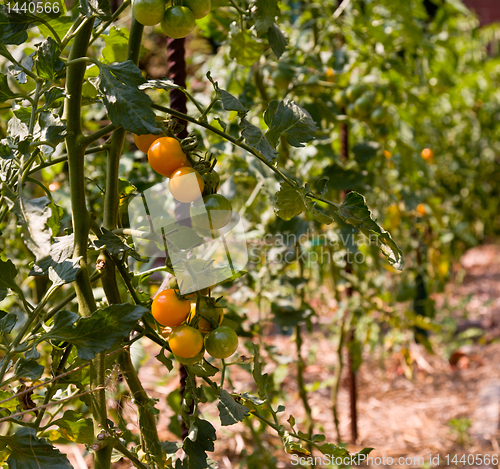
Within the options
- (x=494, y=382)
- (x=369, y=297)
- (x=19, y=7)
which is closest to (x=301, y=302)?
(x=369, y=297)

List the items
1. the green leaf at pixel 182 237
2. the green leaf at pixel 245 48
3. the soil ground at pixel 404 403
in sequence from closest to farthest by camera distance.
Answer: the green leaf at pixel 182 237 < the green leaf at pixel 245 48 < the soil ground at pixel 404 403

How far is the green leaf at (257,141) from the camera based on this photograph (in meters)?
0.39

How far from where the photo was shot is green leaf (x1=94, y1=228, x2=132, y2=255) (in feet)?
1.32

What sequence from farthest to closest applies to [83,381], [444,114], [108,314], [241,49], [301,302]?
[444,114], [301,302], [241,49], [83,381], [108,314]

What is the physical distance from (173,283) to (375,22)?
108cm

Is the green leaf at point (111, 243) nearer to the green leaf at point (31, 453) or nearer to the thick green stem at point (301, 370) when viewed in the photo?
the green leaf at point (31, 453)

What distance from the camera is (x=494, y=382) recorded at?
1.80 m

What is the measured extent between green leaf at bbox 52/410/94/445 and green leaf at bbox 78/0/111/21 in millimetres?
356

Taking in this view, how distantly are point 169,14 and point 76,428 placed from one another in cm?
39

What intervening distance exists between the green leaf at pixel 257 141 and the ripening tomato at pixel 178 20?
90mm

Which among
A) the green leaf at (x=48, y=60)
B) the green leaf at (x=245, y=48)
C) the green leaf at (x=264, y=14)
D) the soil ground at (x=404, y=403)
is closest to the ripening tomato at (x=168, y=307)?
the green leaf at (x=48, y=60)

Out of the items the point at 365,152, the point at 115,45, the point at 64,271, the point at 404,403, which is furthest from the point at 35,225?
the point at 404,403

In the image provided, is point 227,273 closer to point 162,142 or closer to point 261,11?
point 162,142

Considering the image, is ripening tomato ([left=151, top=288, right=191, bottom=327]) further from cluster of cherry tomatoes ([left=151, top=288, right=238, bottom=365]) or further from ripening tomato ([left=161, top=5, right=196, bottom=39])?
ripening tomato ([left=161, top=5, right=196, bottom=39])
